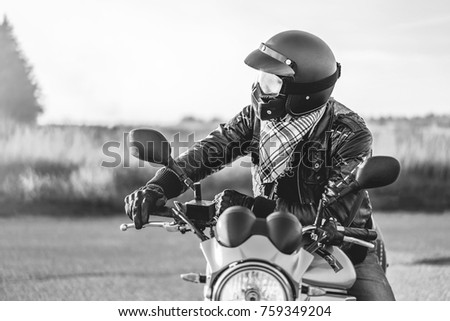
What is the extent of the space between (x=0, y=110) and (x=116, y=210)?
1.04 m

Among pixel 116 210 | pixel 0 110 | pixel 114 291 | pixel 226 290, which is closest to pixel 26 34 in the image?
pixel 0 110

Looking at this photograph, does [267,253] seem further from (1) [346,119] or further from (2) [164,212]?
(1) [346,119]

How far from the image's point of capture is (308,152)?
6.82ft

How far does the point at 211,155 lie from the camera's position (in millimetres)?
2201

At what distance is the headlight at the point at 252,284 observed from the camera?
1372 mm

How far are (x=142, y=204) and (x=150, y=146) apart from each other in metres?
0.19

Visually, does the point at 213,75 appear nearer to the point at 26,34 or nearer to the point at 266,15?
the point at 266,15

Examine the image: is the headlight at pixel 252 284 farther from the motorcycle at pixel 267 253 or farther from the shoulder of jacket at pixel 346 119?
the shoulder of jacket at pixel 346 119

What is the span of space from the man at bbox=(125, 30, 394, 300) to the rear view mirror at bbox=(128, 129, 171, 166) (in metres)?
0.16

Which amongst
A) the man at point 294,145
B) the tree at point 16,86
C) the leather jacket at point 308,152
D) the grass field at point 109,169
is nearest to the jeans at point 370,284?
the man at point 294,145

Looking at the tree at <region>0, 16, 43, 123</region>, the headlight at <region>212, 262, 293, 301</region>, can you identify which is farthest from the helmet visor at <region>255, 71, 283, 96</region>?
the tree at <region>0, 16, 43, 123</region>

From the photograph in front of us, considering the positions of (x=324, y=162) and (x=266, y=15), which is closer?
(x=324, y=162)

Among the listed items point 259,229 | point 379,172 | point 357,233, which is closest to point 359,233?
point 357,233

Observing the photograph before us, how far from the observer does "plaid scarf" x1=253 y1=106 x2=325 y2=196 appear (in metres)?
2.03
